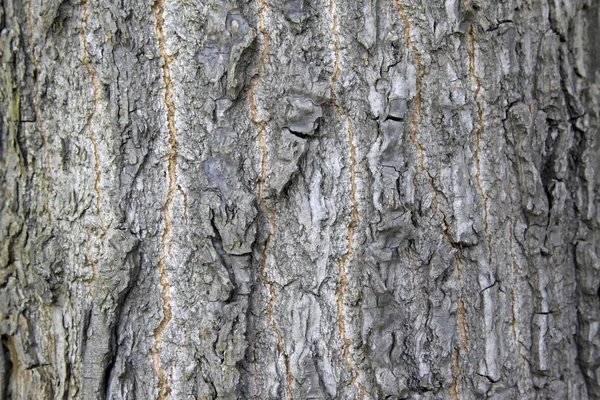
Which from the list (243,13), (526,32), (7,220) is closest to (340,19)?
(243,13)

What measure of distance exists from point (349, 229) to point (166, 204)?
16.9 inches

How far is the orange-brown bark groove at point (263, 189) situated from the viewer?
1.12 meters

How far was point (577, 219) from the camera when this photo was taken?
138 centimetres

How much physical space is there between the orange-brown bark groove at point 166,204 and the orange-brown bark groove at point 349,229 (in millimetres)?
375

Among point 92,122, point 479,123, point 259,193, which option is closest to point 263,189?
point 259,193

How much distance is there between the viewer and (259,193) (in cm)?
115

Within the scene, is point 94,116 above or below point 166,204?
above

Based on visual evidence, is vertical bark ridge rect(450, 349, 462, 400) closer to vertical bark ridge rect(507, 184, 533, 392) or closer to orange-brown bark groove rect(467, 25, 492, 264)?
vertical bark ridge rect(507, 184, 533, 392)

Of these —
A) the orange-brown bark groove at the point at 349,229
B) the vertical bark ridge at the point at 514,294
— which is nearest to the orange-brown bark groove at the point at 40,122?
the orange-brown bark groove at the point at 349,229

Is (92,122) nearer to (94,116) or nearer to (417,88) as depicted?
(94,116)

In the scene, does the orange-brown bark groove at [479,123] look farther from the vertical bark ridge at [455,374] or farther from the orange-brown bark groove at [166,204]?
the orange-brown bark groove at [166,204]

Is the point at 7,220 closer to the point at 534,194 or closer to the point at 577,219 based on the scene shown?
the point at 534,194

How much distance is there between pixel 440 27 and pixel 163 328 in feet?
3.17

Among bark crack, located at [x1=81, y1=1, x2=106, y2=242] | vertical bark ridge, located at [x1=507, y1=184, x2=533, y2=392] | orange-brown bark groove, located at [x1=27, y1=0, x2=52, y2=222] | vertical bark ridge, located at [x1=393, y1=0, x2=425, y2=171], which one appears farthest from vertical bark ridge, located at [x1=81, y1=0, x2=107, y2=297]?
vertical bark ridge, located at [x1=507, y1=184, x2=533, y2=392]
